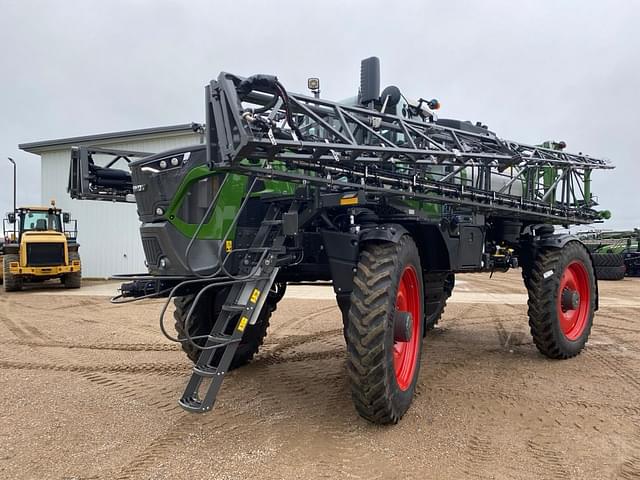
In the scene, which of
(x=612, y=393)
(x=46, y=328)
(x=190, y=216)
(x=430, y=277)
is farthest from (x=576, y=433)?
(x=46, y=328)

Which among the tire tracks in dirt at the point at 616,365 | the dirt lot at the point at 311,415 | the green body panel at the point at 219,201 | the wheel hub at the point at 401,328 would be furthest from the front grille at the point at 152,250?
the tire tracks in dirt at the point at 616,365

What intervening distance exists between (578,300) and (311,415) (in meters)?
4.06

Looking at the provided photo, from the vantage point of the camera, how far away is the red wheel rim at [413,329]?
4445mm

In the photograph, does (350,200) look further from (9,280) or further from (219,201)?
(9,280)

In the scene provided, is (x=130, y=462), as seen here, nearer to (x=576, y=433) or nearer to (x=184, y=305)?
(x=184, y=305)

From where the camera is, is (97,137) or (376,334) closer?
(376,334)

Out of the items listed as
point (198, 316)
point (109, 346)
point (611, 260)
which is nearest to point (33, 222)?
point (109, 346)

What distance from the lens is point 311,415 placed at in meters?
4.24

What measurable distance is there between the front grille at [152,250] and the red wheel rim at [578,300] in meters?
4.81

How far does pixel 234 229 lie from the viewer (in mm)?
4387

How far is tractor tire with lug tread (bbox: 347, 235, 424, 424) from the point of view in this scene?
3.71m

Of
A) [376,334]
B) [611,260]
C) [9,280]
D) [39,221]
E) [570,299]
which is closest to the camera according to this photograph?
[376,334]

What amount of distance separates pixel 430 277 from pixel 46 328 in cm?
659

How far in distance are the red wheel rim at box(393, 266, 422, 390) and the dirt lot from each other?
1.05ft
